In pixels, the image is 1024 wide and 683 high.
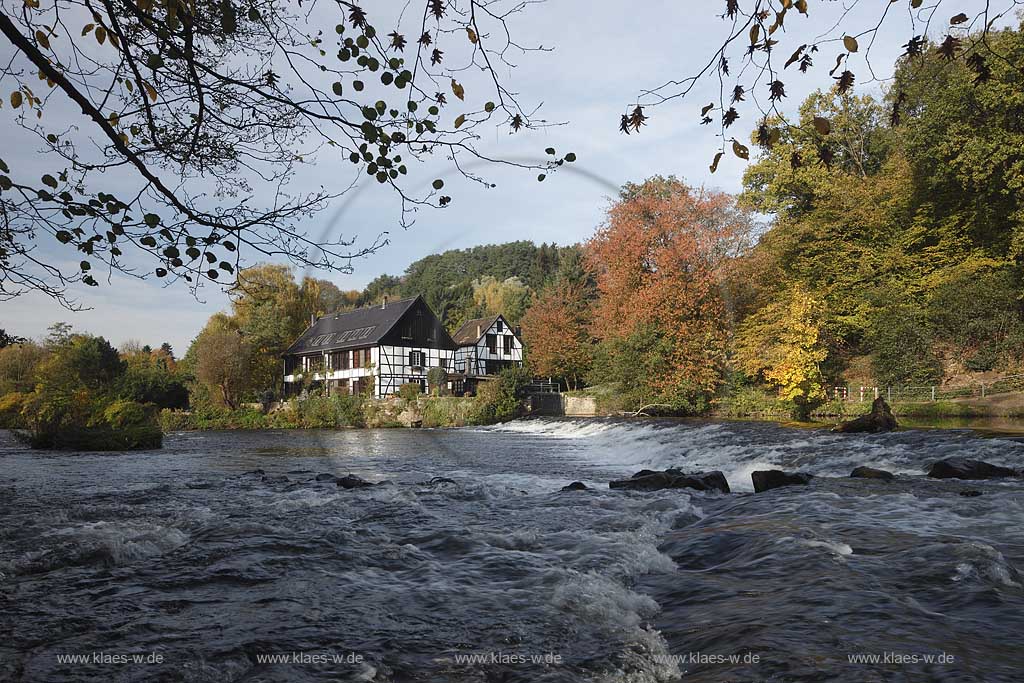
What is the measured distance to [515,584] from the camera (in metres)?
5.74

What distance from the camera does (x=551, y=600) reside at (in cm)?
525

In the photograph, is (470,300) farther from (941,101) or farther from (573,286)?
(941,101)

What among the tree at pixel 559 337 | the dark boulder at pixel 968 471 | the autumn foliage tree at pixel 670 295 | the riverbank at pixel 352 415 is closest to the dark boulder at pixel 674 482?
the dark boulder at pixel 968 471

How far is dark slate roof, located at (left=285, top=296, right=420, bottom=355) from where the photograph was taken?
1977 inches

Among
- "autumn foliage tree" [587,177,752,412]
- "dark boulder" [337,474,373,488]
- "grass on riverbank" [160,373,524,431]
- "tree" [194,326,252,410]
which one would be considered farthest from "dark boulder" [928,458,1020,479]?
"tree" [194,326,252,410]

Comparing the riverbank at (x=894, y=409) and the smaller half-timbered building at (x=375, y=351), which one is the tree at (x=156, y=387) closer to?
the smaller half-timbered building at (x=375, y=351)

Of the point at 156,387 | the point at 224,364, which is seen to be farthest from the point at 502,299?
the point at 156,387

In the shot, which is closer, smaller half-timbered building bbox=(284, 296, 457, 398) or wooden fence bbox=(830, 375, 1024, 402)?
wooden fence bbox=(830, 375, 1024, 402)

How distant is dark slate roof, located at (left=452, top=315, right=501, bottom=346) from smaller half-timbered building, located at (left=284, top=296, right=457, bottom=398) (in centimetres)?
183

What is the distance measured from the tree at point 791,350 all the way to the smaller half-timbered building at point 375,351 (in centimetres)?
2549

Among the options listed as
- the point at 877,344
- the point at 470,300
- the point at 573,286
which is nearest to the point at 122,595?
the point at 877,344

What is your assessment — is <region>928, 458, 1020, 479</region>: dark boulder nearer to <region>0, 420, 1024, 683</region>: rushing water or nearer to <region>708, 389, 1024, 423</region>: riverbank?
<region>0, 420, 1024, 683</region>: rushing water

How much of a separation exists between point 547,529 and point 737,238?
1274 inches

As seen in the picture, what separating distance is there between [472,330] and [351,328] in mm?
9963
